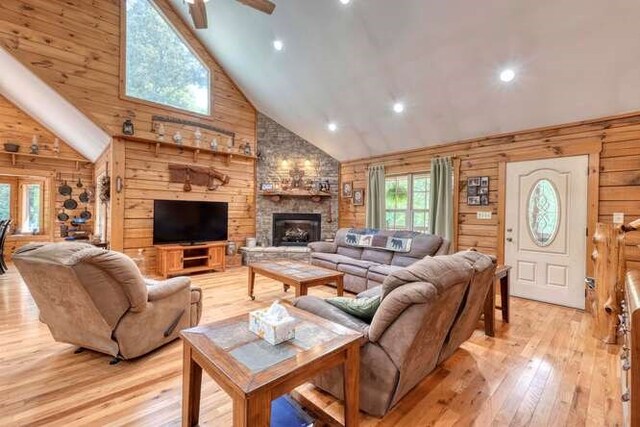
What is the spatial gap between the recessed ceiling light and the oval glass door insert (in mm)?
1502

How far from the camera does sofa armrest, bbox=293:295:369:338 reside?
1858 mm

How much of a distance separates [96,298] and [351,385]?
1866 mm

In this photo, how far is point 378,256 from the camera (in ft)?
15.4

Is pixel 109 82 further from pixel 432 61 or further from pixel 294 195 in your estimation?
pixel 432 61

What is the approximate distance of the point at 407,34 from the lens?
3623mm

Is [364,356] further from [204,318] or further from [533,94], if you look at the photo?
[533,94]

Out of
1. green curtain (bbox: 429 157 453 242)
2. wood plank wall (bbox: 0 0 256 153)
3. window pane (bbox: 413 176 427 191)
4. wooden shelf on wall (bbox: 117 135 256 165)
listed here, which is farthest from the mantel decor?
green curtain (bbox: 429 157 453 242)

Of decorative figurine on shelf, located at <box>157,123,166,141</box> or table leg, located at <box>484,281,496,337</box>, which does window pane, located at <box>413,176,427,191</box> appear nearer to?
table leg, located at <box>484,281,496,337</box>

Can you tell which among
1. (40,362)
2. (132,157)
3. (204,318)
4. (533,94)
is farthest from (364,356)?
(132,157)

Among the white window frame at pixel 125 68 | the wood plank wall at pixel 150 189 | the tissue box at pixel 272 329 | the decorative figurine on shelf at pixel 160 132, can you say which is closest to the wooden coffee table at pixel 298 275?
the tissue box at pixel 272 329

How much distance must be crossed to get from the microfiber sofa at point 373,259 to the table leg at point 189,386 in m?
2.76

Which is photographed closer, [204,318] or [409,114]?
[204,318]

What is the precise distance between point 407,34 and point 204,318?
413 cm

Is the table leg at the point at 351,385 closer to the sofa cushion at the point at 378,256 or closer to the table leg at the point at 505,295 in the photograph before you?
the table leg at the point at 505,295
